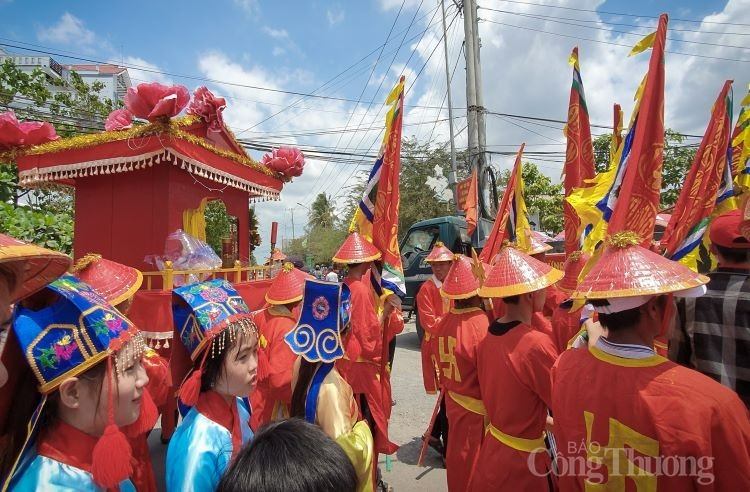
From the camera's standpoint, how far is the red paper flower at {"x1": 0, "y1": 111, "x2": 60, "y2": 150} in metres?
4.68

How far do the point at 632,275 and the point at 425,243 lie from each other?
8.65 meters

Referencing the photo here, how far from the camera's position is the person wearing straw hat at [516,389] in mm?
2314

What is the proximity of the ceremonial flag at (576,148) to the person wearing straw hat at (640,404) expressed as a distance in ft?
6.79

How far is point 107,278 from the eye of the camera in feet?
9.59

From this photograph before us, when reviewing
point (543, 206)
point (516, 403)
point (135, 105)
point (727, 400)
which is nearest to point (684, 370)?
point (727, 400)

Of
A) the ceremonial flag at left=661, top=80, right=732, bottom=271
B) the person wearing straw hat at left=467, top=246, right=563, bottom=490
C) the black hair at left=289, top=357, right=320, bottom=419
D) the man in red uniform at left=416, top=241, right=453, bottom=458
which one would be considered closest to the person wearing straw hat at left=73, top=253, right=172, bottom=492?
the black hair at left=289, top=357, right=320, bottom=419

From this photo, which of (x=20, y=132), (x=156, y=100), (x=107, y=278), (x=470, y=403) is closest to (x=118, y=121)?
(x=20, y=132)

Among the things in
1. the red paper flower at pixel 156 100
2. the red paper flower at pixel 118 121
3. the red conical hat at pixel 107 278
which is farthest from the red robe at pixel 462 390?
the red paper flower at pixel 118 121

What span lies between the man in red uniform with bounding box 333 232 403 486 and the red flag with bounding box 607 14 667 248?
218 centimetres

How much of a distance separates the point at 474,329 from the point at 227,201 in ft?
13.9

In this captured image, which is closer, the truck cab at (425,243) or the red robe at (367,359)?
the red robe at (367,359)

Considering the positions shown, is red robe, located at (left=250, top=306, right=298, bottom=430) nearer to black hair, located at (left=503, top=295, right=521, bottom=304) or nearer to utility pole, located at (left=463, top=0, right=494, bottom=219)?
black hair, located at (left=503, top=295, right=521, bottom=304)

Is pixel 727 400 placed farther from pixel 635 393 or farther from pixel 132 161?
pixel 132 161

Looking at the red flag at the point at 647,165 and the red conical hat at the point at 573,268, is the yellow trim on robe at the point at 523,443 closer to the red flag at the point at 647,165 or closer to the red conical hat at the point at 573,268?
the red flag at the point at 647,165
